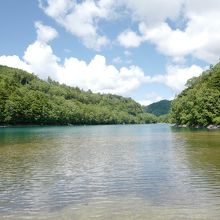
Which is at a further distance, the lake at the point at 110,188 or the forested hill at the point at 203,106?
the forested hill at the point at 203,106

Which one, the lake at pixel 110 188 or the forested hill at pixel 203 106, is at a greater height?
the forested hill at pixel 203 106

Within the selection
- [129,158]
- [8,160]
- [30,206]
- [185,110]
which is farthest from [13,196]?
[185,110]

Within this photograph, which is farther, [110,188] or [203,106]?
[203,106]

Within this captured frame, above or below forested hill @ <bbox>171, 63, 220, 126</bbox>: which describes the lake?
below

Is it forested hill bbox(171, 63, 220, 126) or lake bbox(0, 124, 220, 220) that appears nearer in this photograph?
lake bbox(0, 124, 220, 220)

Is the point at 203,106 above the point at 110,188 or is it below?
above

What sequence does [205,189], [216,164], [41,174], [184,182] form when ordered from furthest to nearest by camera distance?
[216,164] < [41,174] < [184,182] < [205,189]

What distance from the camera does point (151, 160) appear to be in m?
39.2

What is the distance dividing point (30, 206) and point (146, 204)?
19.1 ft

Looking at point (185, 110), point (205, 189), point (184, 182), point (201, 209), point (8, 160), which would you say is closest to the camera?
point (201, 209)

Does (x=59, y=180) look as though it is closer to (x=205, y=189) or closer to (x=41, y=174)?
(x=41, y=174)

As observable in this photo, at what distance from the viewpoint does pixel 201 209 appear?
18906mm

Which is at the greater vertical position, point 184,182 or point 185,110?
point 185,110

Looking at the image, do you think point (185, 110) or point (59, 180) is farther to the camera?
point (185, 110)
